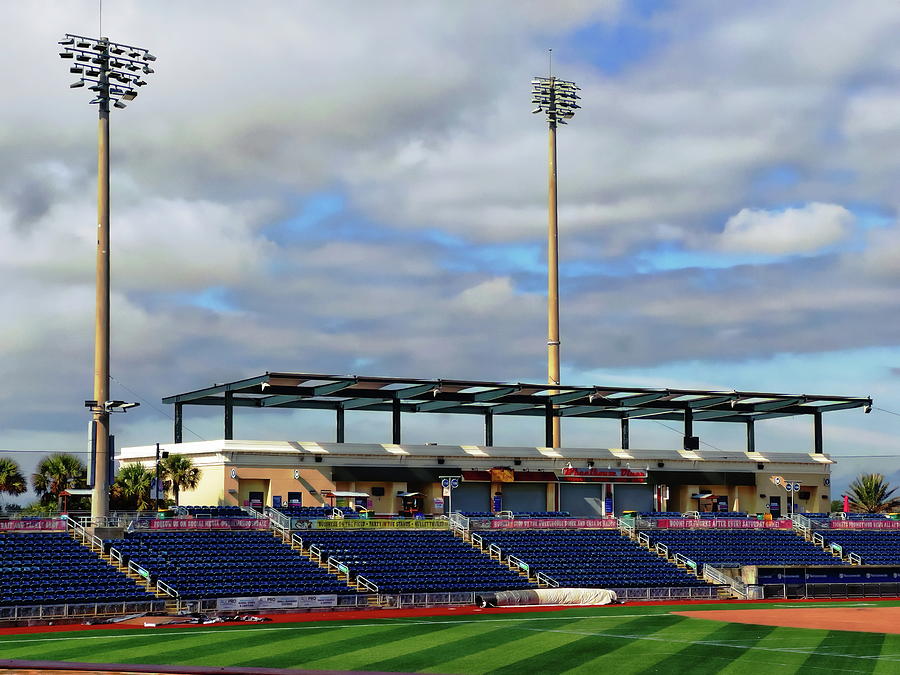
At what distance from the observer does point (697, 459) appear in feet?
311

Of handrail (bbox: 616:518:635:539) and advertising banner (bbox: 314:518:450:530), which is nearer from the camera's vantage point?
advertising banner (bbox: 314:518:450:530)

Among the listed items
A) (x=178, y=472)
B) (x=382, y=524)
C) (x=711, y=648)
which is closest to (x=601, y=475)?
(x=382, y=524)

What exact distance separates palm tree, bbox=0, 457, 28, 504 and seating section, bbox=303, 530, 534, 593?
61.9 ft

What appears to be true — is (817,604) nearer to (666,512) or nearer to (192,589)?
(666,512)

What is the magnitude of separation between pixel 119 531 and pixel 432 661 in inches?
1129

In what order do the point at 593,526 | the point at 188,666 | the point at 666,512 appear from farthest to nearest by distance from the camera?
the point at 666,512, the point at 593,526, the point at 188,666

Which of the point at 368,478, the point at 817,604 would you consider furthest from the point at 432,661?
the point at 368,478

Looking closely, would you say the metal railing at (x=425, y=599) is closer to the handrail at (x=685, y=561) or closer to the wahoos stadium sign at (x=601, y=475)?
the handrail at (x=685, y=561)

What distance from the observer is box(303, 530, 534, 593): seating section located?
2603 inches

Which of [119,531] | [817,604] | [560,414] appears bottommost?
[817,604]

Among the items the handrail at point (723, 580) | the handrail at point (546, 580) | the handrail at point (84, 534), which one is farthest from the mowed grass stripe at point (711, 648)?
the handrail at point (84, 534)

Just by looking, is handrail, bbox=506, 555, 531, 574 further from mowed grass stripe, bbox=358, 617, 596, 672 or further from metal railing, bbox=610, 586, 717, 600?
mowed grass stripe, bbox=358, 617, 596, 672

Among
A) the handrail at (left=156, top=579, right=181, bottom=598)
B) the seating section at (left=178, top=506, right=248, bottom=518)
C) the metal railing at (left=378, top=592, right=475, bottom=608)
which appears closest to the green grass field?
the metal railing at (left=378, top=592, right=475, bottom=608)

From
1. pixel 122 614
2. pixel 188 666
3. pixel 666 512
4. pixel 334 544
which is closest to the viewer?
pixel 188 666
